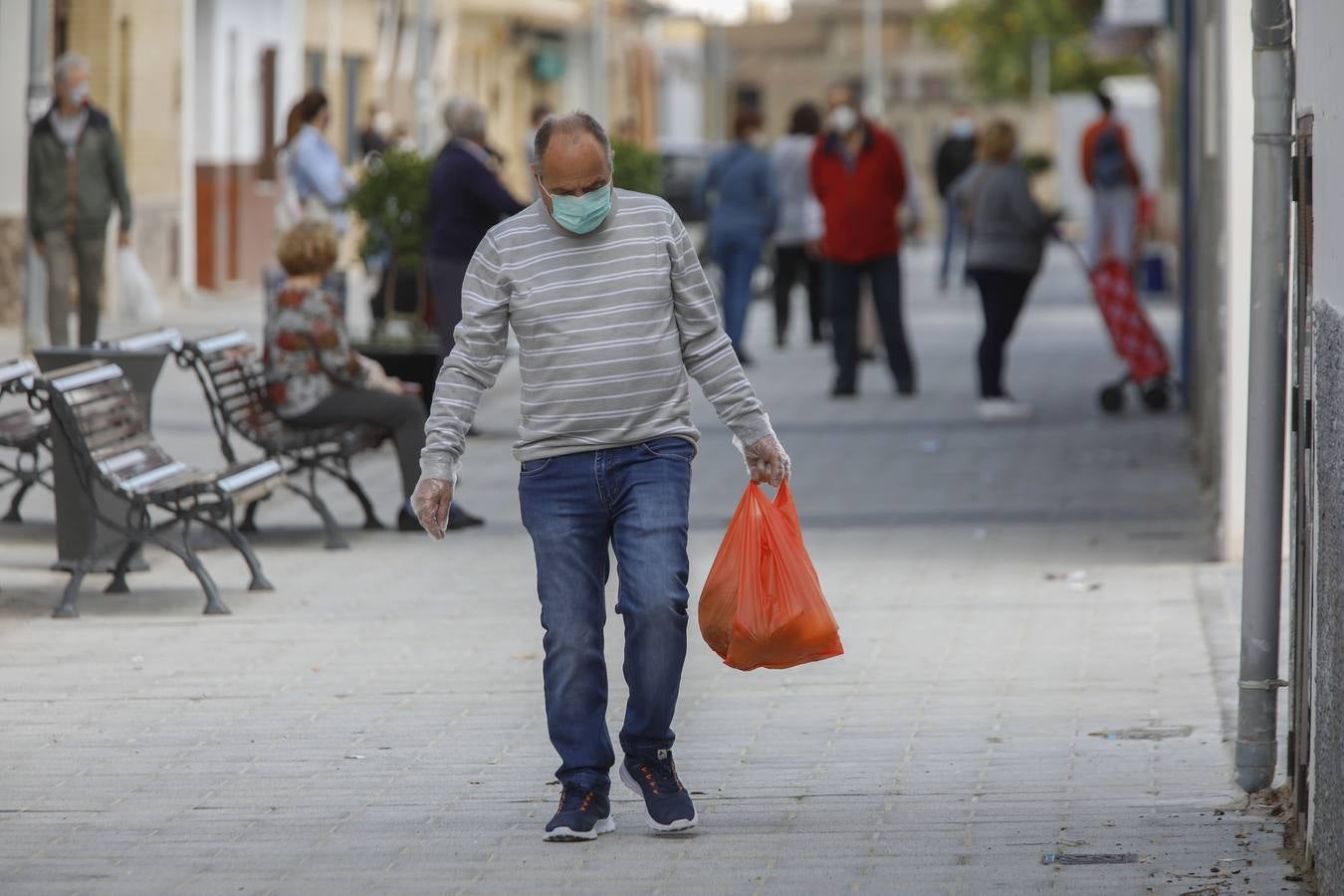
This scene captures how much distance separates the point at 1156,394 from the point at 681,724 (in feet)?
32.0

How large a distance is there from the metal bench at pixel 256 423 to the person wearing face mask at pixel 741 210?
9220 mm

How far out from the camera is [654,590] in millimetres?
5449

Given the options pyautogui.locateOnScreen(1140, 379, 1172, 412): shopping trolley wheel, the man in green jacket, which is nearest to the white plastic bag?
the man in green jacket

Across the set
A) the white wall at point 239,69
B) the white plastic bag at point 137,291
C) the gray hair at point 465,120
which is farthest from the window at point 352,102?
the gray hair at point 465,120

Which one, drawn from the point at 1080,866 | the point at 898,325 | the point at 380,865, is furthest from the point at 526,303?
the point at 898,325

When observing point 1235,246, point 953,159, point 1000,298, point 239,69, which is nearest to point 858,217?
point 1000,298

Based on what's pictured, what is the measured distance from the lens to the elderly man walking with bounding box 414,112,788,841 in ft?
17.8

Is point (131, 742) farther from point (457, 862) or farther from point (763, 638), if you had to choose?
point (763, 638)

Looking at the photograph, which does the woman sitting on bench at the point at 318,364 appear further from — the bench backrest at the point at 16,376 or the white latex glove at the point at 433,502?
the white latex glove at the point at 433,502

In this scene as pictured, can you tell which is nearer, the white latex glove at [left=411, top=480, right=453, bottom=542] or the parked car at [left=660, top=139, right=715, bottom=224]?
the white latex glove at [left=411, top=480, right=453, bottom=542]

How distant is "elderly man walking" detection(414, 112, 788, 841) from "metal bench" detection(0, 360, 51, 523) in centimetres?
381

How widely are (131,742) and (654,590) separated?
1.99 m

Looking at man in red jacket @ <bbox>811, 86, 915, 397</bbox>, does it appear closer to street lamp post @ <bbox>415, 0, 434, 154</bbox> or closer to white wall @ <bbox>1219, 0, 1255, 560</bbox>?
street lamp post @ <bbox>415, 0, 434, 154</bbox>

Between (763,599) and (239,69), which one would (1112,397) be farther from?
(239,69)
